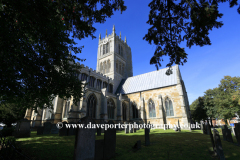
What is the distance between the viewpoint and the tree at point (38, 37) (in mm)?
4423

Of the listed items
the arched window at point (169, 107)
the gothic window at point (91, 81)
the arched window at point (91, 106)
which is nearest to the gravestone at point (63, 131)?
the arched window at point (91, 106)

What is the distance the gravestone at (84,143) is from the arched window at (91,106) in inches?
607

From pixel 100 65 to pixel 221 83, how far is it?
104 ft

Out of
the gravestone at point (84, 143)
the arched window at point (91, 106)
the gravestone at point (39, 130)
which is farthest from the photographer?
the arched window at point (91, 106)

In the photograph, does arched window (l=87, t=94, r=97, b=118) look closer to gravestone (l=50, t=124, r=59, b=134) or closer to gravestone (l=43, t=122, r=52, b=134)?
gravestone (l=50, t=124, r=59, b=134)

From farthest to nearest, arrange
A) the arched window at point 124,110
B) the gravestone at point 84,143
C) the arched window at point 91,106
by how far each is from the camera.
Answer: the arched window at point 124,110 < the arched window at point 91,106 < the gravestone at point 84,143

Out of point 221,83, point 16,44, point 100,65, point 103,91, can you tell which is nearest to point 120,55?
point 100,65

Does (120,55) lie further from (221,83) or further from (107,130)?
(107,130)

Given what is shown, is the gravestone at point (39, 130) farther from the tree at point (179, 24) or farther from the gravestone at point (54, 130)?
the tree at point (179, 24)

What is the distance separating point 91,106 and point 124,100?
838 cm

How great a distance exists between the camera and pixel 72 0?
5.14 meters

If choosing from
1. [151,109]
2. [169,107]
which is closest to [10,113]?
[151,109]

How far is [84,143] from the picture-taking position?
409 cm

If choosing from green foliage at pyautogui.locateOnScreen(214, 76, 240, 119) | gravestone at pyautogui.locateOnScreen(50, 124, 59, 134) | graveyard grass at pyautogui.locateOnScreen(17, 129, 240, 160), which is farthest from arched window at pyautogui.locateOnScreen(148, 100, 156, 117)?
gravestone at pyautogui.locateOnScreen(50, 124, 59, 134)
